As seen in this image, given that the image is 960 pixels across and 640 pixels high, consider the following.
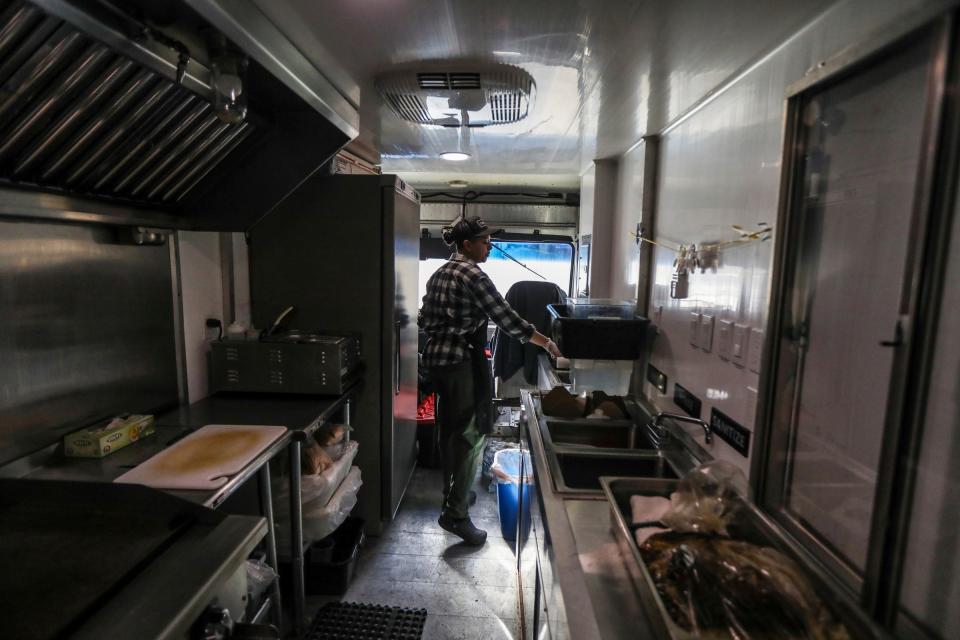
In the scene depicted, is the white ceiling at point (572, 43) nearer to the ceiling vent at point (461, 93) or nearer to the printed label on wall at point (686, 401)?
the ceiling vent at point (461, 93)

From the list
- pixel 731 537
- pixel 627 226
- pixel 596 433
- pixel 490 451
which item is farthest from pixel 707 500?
pixel 490 451

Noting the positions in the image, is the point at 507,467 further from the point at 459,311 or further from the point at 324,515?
the point at 324,515

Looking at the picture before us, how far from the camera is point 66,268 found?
55.6 inches

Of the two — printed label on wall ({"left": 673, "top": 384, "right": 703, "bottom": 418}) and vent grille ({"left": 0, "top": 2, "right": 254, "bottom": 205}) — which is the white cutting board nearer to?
vent grille ({"left": 0, "top": 2, "right": 254, "bottom": 205})

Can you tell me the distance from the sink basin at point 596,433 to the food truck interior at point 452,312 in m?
0.02

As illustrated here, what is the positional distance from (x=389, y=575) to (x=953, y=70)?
2.48 m

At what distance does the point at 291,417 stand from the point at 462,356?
966 mm

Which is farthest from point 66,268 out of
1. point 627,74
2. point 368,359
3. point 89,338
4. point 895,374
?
point 895,374

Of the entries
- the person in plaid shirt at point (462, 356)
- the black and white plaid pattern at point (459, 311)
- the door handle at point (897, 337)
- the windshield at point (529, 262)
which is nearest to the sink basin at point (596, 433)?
the person in plaid shirt at point (462, 356)

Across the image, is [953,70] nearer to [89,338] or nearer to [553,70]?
[553,70]

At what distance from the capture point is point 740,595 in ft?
2.60

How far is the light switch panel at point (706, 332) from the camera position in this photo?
62.7 inches

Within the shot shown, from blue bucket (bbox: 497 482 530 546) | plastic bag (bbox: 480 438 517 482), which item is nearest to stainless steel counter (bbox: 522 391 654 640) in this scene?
blue bucket (bbox: 497 482 530 546)

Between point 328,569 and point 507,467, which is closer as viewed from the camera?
point 328,569
